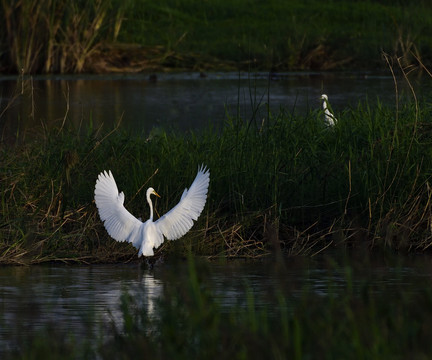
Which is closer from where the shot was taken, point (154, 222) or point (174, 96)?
point (154, 222)

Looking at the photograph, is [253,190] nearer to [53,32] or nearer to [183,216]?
[183,216]

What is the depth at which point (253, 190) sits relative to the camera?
9438 mm

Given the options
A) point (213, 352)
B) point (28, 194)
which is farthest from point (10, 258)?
point (213, 352)

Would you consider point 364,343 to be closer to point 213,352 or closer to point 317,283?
point 213,352

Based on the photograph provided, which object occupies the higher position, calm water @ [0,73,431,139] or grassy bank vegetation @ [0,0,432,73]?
grassy bank vegetation @ [0,0,432,73]

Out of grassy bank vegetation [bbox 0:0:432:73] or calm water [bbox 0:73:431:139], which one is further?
grassy bank vegetation [bbox 0:0:432:73]

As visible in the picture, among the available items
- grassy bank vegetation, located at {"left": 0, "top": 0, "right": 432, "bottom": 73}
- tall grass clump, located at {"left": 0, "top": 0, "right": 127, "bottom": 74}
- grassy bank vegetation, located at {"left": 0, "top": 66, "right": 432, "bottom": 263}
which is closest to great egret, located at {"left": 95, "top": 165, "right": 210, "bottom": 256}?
grassy bank vegetation, located at {"left": 0, "top": 66, "right": 432, "bottom": 263}

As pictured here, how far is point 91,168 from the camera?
10086 mm

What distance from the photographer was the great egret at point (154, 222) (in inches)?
327

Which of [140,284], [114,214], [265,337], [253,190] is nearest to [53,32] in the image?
[253,190]

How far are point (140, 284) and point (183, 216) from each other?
63 cm

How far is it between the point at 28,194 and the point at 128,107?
40.4 ft

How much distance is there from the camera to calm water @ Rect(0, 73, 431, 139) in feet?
63.4

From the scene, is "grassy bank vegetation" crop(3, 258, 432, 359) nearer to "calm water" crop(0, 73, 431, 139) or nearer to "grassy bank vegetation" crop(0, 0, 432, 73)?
"calm water" crop(0, 73, 431, 139)
